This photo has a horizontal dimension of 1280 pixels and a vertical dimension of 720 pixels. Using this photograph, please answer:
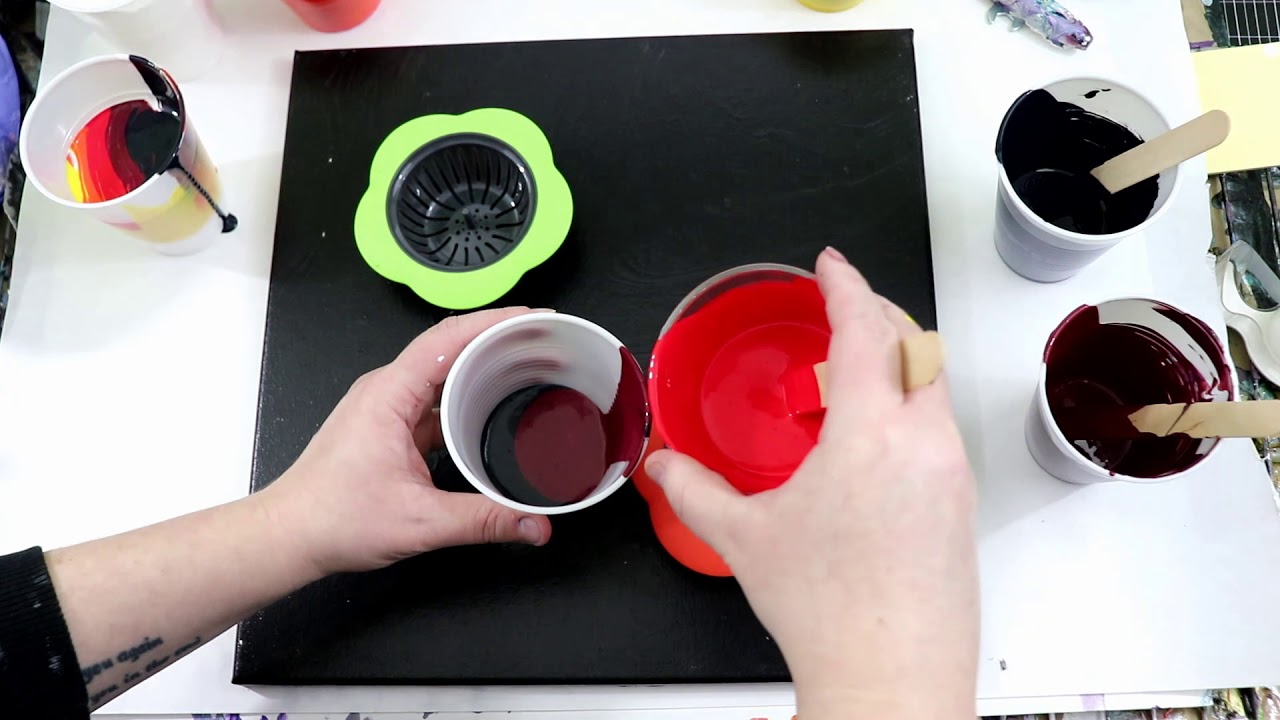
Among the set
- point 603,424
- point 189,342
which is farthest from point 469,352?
point 189,342

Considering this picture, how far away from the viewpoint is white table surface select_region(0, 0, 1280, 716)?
2.50 feet

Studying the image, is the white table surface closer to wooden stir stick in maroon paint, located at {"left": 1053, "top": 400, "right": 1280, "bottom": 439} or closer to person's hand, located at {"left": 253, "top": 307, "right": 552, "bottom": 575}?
wooden stir stick in maroon paint, located at {"left": 1053, "top": 400, "right": 1280, "bottom": 439}

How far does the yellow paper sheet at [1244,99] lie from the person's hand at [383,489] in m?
0.79

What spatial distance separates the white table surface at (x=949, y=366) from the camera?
763 mm

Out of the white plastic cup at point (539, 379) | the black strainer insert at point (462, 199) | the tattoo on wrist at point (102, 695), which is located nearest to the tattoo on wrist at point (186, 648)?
the tattoo on wrist at point (102, 695)

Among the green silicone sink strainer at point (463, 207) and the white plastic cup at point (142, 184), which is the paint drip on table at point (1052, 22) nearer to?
the green silicone sink strainer at point (463, 207)

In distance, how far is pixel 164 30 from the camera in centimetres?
89

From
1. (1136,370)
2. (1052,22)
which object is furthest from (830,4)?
(1136,370)

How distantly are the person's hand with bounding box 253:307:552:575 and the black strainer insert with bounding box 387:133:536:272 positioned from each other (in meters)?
0.15

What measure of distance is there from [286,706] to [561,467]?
0.34 m

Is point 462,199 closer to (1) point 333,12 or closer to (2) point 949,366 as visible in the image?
→ (1) point 333,12

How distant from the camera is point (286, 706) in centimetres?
78

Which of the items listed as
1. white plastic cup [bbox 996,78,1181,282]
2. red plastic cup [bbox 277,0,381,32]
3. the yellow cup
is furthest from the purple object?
white plastic cup [bbox 996,78,1181,282]

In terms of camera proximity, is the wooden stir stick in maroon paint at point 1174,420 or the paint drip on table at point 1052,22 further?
the paint drip on table at point 1052,22
